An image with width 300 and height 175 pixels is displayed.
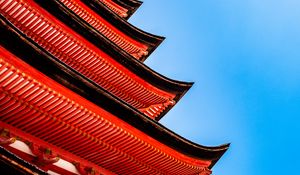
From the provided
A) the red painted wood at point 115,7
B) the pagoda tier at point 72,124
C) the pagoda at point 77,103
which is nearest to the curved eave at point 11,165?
the pagoda at point 77,103

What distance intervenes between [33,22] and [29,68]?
349cm

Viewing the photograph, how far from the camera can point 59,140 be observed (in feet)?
25.2

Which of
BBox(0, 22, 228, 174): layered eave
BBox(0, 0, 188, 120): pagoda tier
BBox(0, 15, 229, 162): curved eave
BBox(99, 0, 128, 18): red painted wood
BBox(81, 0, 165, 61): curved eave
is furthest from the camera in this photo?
BBox(99, 0, 128, 18): red painted wood

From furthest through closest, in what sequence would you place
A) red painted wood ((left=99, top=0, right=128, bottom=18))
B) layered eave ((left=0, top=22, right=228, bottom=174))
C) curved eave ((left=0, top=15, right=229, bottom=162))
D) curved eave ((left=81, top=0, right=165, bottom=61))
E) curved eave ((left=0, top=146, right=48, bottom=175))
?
red painted wood ((left=99, top=0, right=128, bottom=18))
curved eave ((left=81, top=0, right=165, bottom=61))
layered eave ((left=0, top=22, right=228, bottom=174))
curved eave ((left=0, top=15, right=229, bottom=162))
curved eave ((left=0, top=146, right=48, bottom=175))

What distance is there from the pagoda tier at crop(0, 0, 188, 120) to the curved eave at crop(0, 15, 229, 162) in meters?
2.97

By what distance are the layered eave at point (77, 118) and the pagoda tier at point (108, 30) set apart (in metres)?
4.30

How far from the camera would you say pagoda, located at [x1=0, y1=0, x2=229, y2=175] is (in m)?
6.61

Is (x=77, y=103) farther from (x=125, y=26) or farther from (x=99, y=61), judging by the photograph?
(x=125, y=26)

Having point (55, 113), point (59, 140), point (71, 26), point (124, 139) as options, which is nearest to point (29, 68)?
point (55, 113)

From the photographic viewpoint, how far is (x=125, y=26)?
43.1 feet

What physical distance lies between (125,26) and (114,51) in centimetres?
264

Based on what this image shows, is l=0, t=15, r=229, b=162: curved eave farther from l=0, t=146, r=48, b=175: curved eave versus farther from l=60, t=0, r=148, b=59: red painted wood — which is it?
l=60, t=0, r=148, b=59: red painted wood

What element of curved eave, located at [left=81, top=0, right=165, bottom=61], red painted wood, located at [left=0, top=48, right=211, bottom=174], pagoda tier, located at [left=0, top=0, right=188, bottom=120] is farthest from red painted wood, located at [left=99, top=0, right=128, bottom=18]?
red painted wood, located at [left=0, top=48, right=211, bottom=174]

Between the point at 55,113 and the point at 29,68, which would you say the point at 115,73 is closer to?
the point at 55,113
